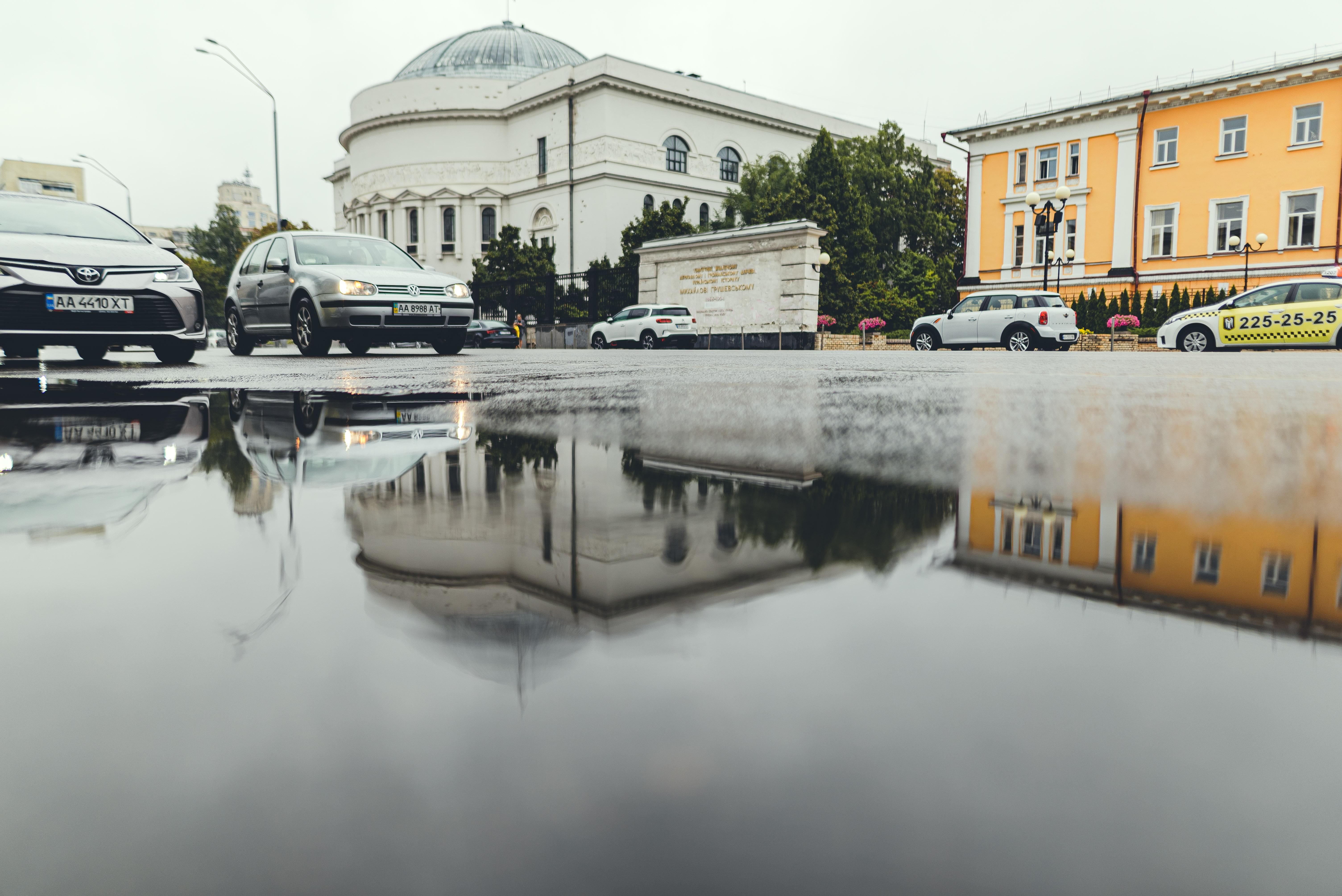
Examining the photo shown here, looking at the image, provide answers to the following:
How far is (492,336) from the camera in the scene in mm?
29875

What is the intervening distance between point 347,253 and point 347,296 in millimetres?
1308

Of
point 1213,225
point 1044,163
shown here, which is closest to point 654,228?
point 1044,163

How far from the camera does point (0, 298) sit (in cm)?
728

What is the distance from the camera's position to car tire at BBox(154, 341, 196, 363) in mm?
8898

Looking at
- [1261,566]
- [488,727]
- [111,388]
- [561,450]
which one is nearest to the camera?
[488,727]

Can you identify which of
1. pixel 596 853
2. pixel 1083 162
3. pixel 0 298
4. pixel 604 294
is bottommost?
pixel 596 853

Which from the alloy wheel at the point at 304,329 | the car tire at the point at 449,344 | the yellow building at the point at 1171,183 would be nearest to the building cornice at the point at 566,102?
the yellow building at the point at 1171,183

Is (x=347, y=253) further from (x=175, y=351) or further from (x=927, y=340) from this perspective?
(x=927, y=340)

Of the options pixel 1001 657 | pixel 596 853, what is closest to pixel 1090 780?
pixel 1001 657

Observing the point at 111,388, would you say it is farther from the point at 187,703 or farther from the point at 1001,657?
the point at 1001,657

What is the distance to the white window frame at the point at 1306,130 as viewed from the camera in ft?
109

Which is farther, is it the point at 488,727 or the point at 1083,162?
the point at 1083,162

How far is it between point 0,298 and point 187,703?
8.16 meters

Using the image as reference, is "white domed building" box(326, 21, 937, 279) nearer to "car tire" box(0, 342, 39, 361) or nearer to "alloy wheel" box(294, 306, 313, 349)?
"car tire" box(0, 342, 39, 361)
